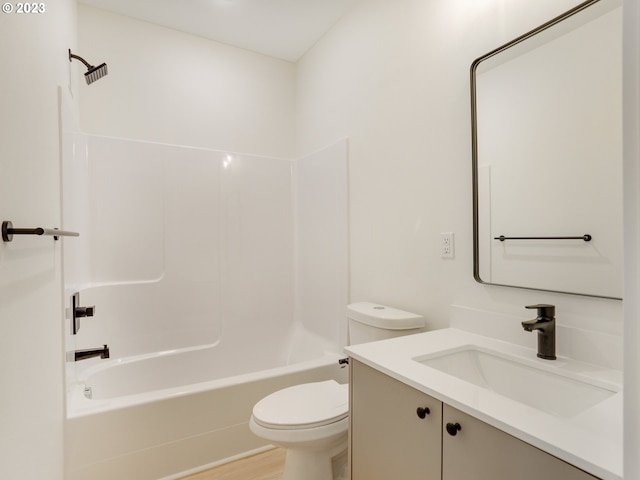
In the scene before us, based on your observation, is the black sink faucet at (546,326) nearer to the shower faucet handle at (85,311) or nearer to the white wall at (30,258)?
the white wall at (30,258)

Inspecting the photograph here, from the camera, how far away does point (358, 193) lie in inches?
82.0

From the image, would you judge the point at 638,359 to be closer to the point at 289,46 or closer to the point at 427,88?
the point at 427,88

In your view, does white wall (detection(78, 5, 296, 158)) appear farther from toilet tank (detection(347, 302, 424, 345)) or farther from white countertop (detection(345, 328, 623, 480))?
white countertop (detection(345, 328, 623, 480))

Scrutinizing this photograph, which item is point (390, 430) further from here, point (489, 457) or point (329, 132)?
point (329, 132)

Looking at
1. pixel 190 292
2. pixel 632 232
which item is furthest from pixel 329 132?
pixel 632 232

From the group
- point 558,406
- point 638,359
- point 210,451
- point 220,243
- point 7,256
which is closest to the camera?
point 638,359

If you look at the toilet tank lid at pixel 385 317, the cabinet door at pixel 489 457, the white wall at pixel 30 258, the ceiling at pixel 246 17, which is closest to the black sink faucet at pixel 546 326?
the cabinet door at pixel 489 457

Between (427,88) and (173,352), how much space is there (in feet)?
7.62

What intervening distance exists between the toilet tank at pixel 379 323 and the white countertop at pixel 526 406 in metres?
0.25

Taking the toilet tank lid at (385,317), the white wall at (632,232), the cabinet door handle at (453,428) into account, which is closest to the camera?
the white wall at (632,232)

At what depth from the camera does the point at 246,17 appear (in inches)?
89.0

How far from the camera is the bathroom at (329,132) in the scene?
33.8 inches

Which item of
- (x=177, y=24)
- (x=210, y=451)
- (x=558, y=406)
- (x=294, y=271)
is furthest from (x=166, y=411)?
(x=177, y=24)

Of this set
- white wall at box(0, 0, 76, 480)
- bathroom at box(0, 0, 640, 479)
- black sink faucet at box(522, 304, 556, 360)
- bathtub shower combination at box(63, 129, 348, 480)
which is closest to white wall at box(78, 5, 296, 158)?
bathroom at box(0, 0, 640, 479)
